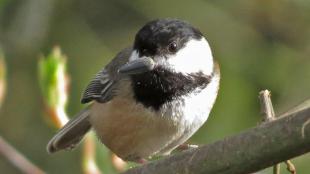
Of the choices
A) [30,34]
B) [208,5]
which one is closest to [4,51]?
[30,34]

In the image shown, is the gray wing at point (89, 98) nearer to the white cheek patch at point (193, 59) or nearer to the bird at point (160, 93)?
the bird at point (160, 93)

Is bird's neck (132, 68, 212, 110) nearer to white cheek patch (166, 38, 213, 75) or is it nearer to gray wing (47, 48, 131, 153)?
white cheek patch (166, 38, 213, 75)

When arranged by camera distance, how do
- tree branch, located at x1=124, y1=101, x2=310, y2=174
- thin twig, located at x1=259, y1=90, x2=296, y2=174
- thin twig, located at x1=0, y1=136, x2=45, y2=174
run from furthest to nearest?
thin twig, located at x1=0, y1=136, x2=45, y2=174 → thin twig, located at x1=259, y1=90, x2=296, y2=174 → tree branch, located at x1=124, y1=101, x2=310, y2=174

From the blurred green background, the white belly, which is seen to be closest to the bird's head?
the white belly

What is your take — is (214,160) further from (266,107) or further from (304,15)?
(304,15)

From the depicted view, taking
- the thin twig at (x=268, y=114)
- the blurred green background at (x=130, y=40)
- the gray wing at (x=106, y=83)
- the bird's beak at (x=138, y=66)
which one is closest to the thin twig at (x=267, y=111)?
the thin twig at (x=268, y=114)

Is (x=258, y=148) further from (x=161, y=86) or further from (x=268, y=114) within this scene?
(x=161, y=86)

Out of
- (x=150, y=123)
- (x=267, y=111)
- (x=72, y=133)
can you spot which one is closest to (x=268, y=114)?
(x=267, y=111)
